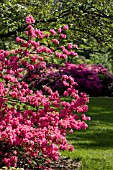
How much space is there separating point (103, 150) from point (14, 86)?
125 inches

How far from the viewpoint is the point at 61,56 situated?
8359mm

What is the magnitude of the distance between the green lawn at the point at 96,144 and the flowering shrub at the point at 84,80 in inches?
374

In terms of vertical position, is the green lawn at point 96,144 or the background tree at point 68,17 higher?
the background tree at point 68,17

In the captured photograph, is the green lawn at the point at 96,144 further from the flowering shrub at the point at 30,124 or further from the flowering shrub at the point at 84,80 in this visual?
the flowering shrub at the point at 84,80

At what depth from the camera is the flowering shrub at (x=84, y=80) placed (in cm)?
2642

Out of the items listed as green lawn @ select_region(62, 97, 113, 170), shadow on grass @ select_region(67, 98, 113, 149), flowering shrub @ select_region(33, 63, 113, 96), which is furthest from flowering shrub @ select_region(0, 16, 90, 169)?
flowering shrub @ select_region(33, 63, 113, 96)

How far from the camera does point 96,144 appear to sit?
11.1 meters

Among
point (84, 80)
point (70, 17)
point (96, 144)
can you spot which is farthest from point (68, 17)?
point (84, 80)

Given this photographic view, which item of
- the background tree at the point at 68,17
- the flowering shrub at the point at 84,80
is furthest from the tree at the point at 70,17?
the flowering shrub at the point at 84,80

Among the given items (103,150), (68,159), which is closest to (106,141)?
(103,150)

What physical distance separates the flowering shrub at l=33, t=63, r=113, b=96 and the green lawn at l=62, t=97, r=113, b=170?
949 centimetres

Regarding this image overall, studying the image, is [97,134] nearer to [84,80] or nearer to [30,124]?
[30,124]

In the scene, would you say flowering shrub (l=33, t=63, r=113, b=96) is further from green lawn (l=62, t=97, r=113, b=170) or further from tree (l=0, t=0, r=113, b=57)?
tree (l=0, t=0, r=113, b=57)

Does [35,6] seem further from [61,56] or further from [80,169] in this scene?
[80,169]
